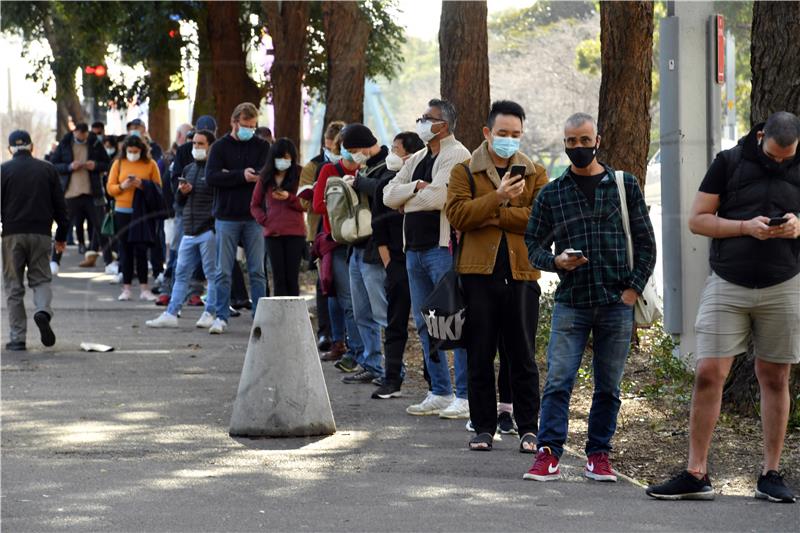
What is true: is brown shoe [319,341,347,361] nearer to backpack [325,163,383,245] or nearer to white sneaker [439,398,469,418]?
backpack [325,163,383,245]

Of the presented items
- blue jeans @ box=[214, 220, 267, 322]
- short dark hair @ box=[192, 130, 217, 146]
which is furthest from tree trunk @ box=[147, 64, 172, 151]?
blue jeans @ box=[214, 220, 267, 322]

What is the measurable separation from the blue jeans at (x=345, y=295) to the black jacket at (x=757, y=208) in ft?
18.0

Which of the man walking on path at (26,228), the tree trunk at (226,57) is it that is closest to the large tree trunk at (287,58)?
the tree trunk at (226,57)

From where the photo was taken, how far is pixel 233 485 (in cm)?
776

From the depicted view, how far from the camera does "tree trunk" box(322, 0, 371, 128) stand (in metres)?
18.5

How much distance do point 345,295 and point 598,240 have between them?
4.97m

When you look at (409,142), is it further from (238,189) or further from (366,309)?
(238,189)

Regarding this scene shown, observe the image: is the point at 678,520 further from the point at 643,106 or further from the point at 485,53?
the point at 485,53

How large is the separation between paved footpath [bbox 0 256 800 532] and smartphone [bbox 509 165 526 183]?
5.26 feet

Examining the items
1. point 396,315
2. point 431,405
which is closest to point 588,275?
point 431,405

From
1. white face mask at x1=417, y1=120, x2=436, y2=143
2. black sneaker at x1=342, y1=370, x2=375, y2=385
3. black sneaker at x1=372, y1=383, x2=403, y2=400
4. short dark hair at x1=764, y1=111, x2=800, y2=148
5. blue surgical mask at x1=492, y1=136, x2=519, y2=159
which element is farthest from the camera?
black sneaker at x1=342, y1=370, x2=375, y2=385

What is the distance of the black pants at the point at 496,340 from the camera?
8844mm

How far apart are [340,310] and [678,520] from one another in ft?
20.5

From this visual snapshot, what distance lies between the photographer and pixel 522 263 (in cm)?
881
